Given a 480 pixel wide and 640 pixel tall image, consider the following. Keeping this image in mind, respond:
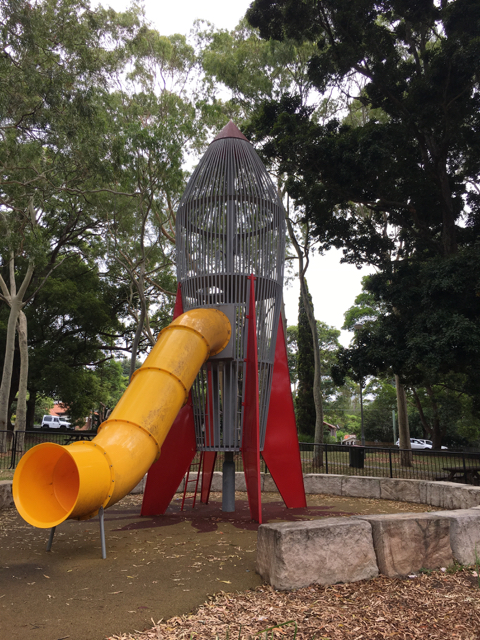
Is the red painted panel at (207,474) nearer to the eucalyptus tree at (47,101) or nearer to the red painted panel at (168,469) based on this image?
the red painted panel at (168,469)

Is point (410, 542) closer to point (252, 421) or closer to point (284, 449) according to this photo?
point (252, 421)

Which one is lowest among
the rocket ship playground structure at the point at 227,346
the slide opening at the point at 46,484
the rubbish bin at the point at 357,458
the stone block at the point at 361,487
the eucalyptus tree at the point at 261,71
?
the stone block at the point at 361,487

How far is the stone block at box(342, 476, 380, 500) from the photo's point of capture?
36.1 feet

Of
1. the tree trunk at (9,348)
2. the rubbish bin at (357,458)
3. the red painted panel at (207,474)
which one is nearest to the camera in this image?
the red painted panel at (207,474)

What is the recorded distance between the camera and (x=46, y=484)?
563 cm

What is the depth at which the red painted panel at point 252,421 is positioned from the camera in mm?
7297

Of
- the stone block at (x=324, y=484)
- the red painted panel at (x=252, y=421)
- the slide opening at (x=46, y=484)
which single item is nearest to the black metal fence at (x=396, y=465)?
the stone block at (x=324, y=484)

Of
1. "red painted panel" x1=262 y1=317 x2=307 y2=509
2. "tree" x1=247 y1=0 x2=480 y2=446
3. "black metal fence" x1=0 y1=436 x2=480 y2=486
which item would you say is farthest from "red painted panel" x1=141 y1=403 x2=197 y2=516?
"tree" x1=247 y1=0 x2=480 y2=446

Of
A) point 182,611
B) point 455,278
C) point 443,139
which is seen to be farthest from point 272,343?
point 443,139

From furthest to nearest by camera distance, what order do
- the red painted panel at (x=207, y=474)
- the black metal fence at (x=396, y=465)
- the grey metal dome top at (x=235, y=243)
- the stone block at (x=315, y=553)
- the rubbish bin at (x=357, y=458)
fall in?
1. the rubbish bin at (x=357, y=458)
2. the black metal fence at (x=396, y=465)
3. the red painted panel at (x=207, y=474)
4. the grey metal dome top at (x=235, y=243)
5. the stone block at (x=315, y=553)

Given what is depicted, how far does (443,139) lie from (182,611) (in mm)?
15623

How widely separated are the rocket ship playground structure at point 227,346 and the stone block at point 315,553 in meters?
2.37

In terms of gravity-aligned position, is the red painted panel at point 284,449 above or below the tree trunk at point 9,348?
below

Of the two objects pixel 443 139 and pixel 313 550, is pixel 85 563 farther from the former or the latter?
pixel 443 139
